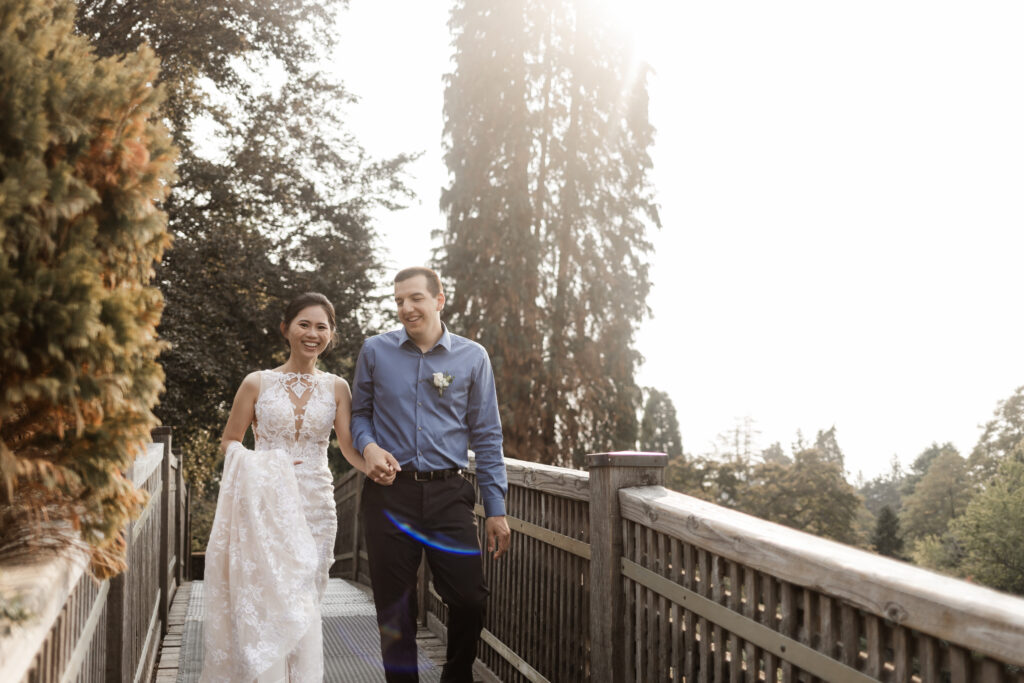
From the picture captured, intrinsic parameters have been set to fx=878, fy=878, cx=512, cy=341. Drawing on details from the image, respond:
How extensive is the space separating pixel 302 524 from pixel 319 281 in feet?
47.9

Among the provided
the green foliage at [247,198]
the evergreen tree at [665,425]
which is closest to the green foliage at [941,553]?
the evergreen tree at [665,425]

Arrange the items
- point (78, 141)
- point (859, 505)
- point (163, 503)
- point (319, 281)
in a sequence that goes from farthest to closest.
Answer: point (859, 505) → point (319, 281) → point (163, 503) → point (78, 141)

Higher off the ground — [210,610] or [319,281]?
[319,281]

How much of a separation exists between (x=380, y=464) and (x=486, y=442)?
0.57 metres

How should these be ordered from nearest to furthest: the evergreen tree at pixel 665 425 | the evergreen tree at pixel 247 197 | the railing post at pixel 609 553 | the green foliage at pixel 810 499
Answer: the railing post at pixel 609 553, the evergreen tree at pixel 247 197, the green foliage at pixel 810 499, the evergreen tree at pixel 665 425

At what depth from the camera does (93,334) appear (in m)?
1.59

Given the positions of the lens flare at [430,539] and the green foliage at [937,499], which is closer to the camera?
the lens flare at [430,539]

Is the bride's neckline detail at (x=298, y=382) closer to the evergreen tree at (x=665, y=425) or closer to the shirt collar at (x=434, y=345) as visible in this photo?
the shirt collar at (x=434, y=345)

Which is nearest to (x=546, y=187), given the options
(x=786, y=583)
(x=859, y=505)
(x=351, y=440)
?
(x=351, y=440)

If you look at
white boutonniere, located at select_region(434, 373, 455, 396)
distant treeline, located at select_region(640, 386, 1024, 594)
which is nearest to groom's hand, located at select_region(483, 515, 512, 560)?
white boutonniere, located at select_region(434, 373, 455, 396)

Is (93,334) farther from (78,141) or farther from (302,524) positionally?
(302,524)

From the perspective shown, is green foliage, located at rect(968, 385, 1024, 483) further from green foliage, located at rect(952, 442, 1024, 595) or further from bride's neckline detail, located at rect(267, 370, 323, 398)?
bride's neckline detail, located at rect(267, 370, 323, 398)

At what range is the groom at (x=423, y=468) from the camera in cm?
368

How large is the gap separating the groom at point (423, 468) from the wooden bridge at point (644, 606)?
0.42m
